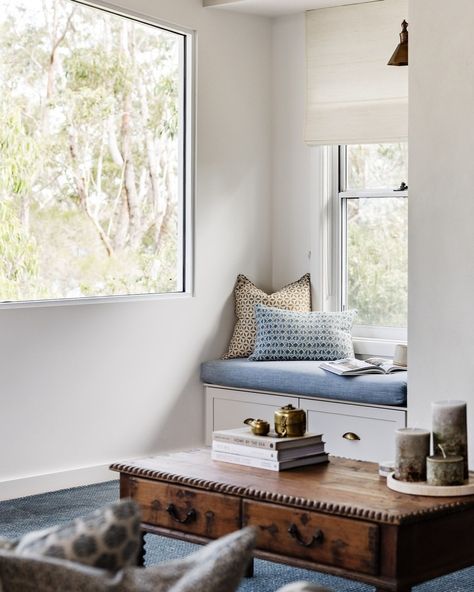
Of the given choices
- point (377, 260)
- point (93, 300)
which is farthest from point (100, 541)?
point (377, 260)

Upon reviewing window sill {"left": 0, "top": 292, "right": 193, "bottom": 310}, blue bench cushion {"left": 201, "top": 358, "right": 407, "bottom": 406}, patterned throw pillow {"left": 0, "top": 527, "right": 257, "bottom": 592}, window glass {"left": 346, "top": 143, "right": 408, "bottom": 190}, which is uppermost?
window glass {"left": 346, "top": 143, "right": 408, "bottom": 190}

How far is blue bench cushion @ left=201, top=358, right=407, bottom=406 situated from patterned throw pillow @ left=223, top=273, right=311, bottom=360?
10 centimetres

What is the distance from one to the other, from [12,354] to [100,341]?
1.72 feet

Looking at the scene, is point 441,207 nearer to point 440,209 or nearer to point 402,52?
point 440,209

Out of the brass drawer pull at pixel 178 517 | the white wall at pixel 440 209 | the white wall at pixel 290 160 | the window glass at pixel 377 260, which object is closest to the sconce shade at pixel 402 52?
the white wall at pixel 440 209

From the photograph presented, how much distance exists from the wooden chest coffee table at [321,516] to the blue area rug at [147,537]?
0.41 metres

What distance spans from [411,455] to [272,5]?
3.36 m

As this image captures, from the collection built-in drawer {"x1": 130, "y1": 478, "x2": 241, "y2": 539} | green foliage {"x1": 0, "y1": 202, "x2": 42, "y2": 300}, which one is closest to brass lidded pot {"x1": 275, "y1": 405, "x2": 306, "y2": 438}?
built-in drawer {"x1": 130, "y1": 478, "x2": 241, "y2": 539}

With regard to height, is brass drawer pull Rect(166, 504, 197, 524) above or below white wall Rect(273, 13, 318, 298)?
below

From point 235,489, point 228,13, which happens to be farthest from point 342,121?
point 235,489

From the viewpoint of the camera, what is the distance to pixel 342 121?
571 centimetres

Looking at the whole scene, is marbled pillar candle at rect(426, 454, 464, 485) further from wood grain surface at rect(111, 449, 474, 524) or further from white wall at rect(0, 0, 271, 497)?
white wall at rect(0, 0, 271, 497)

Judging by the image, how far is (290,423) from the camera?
3377 mm

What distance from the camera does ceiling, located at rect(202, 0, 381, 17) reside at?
557cm
